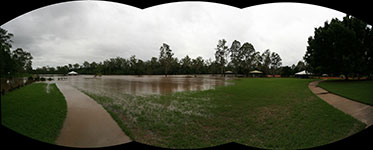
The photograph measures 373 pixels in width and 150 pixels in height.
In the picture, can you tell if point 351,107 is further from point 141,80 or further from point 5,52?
point 141,80

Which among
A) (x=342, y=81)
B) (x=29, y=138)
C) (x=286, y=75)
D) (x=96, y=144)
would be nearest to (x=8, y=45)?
(x=29, y=138)

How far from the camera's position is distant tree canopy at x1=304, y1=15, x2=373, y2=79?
3088 mm

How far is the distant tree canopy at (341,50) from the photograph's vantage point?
3.09 meters

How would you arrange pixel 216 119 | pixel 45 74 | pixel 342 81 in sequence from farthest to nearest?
pixel 342 81
pixel 216 119
pixel 45 74

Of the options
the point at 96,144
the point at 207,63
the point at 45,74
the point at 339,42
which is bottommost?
the point at 96,144

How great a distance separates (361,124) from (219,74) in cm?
354

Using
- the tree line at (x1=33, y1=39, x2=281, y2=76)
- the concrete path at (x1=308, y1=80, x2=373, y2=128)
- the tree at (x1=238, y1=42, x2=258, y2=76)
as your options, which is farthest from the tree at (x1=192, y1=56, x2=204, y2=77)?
the concrete path at (x1=308, y1=80, x2=373, y2=128)

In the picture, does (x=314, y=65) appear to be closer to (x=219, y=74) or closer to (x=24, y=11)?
(x=219, y=74)

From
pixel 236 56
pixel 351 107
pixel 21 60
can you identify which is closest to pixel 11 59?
pixel 21 60

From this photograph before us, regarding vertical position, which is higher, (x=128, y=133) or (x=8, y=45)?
(x=8, y=45)

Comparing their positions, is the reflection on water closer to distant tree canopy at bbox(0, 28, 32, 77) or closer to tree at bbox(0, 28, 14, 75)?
distant tree canopy at bbox(0, 28, 32, 77)

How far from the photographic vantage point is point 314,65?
4.06 metres

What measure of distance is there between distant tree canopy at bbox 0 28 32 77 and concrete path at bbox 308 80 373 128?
5693 millimetres

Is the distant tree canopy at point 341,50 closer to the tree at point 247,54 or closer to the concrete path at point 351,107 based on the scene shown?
the concrete path at point 351,107
